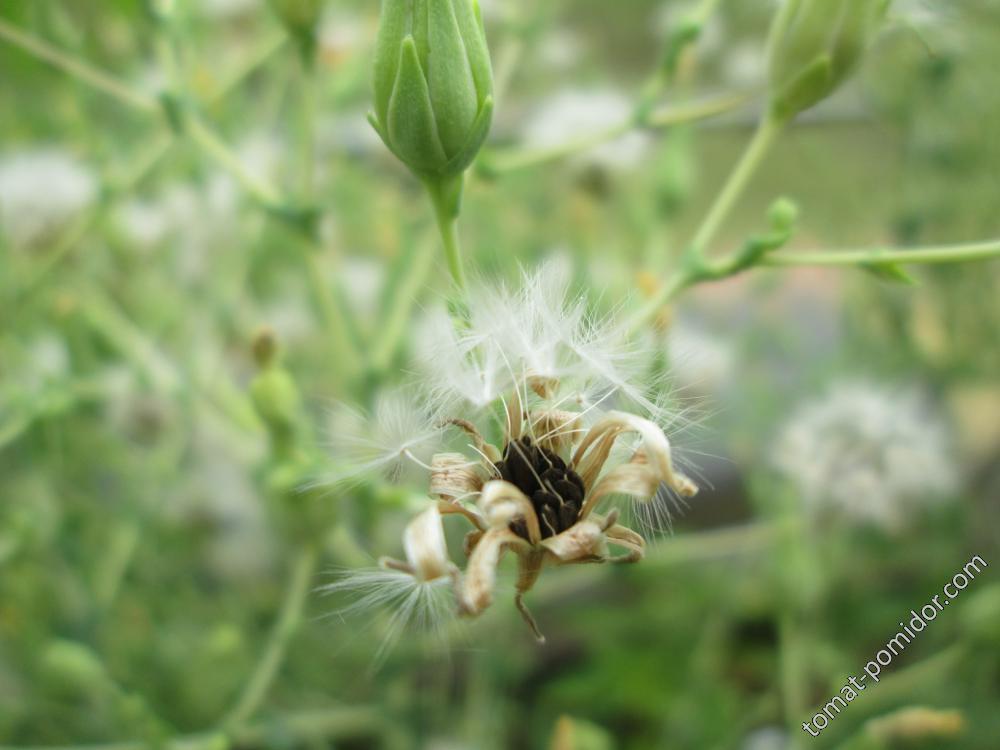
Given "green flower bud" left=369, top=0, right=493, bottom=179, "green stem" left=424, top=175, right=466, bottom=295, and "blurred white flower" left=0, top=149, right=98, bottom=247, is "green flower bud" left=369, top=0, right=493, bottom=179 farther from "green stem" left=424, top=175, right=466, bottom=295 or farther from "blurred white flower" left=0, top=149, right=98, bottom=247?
"blurred white flower" left=0, top=149, right=98, bottom=247

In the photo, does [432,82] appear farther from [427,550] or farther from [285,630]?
[285,630]

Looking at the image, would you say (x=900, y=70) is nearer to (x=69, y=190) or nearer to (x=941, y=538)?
(x=941, y=538)

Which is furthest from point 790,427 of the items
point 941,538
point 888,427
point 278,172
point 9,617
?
point 9,617

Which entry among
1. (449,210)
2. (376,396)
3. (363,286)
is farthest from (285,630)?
(363,286)

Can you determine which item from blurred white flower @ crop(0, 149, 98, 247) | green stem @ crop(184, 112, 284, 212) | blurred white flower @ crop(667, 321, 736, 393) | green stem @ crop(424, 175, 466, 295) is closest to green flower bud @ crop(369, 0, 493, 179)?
green stem @ crop(424, 175, 466, 295)

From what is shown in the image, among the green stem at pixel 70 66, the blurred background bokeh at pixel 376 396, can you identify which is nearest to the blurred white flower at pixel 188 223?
the blurred background bokeh at pixel 376 396
